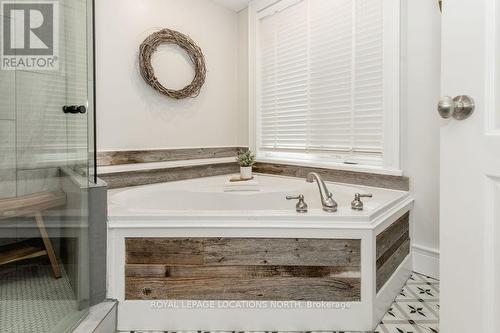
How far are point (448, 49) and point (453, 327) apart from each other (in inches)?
28.3

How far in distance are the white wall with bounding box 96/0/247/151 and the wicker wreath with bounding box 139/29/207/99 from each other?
0.21 feet

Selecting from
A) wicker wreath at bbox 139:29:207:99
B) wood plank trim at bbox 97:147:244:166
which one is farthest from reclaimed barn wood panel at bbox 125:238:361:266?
wicker wreath at bbox 139:29:207:99

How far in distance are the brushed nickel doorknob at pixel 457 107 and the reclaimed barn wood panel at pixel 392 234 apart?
0.93m

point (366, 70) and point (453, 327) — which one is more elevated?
point (366, 70)

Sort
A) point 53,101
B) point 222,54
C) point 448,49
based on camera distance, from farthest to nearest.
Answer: point 222,54, point 53,101, point 448,49

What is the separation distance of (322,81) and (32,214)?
216 centimetres

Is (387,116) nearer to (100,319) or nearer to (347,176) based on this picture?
(347,176)

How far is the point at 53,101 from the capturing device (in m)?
1.46

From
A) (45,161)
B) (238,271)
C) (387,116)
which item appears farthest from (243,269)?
(387,116)

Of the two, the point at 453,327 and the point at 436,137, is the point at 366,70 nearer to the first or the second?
the point at 436,137

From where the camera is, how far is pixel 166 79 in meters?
2.86

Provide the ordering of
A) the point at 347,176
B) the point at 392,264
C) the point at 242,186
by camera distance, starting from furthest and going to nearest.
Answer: the point at 242,186
the point at 347,176
the point at 392,264

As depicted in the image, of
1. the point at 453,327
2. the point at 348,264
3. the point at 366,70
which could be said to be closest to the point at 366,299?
the point at 348,264

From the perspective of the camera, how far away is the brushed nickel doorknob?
80 cm
